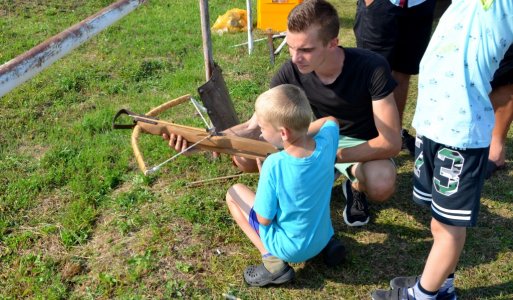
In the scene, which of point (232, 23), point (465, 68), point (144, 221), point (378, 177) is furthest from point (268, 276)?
point (232, 23)

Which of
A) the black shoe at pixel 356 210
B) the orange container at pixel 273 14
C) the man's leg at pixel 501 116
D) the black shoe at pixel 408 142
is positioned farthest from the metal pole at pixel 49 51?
the orange container at pixel 273 14

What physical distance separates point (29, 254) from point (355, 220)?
195cm

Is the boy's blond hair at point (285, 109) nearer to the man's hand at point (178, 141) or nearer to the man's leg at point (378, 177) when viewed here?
the man's hand at point (178, 141)

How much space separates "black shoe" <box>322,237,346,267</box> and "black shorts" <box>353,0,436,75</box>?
1710 millimetres

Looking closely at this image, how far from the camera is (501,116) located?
3660mm

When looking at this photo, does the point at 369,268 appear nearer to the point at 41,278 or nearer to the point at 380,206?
the point at 380,206

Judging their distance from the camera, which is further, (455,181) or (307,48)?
(307,48)

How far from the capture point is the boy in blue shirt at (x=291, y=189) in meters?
2.36

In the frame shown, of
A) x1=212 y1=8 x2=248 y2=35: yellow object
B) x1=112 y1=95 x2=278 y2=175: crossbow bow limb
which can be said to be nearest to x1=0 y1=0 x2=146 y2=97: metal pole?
x1=112 y1=95 x2=278 y2=175: crossbow bow limb

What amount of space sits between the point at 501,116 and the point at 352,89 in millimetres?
1407

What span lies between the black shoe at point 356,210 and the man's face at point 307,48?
3.08ft

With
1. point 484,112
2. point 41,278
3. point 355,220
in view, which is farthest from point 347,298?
point 41,278

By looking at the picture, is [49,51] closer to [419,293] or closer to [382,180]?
[382,180]

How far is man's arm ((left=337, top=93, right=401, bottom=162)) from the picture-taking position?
2.78 meters
